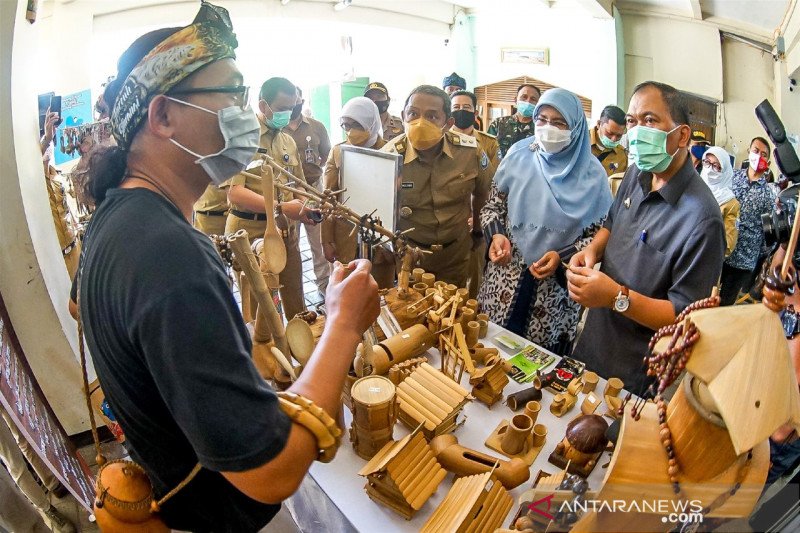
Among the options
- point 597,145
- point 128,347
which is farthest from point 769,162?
point 128,347

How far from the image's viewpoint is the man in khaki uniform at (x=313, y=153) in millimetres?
4566

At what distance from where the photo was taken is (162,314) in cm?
75

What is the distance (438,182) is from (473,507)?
2122mm

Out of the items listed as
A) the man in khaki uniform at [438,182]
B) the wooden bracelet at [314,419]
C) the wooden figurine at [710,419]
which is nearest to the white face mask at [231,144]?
the wooden bracelet at [314,419]

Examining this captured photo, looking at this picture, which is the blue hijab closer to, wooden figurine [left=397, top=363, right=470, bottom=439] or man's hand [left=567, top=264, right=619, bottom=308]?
man's hand [left=567, top=264, right=619, bottom=308]

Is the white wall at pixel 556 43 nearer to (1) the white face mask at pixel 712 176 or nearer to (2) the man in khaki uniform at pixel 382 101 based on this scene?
(1) the white face mask at pixel 712 176

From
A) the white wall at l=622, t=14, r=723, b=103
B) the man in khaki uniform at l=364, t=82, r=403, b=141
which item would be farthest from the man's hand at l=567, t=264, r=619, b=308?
the white wall at l=622, t=14, r=723, b=103

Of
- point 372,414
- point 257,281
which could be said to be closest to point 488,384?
point 372,414

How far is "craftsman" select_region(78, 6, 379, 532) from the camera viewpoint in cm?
76

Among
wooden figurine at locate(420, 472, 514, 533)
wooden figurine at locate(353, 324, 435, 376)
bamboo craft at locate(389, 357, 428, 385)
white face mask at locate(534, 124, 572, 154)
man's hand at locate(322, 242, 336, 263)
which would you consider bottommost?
wooden figurine at locate(420, 472, 514, 533)

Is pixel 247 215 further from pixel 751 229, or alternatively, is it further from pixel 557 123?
pixel 751 229

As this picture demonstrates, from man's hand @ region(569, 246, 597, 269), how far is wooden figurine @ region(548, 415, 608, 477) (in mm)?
818

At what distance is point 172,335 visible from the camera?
743mm

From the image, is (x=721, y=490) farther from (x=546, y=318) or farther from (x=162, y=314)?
(x=546, y=318)
